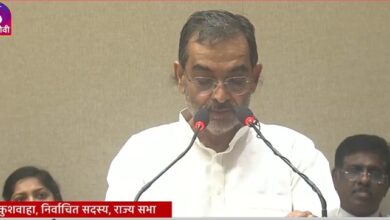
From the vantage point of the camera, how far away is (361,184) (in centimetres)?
169

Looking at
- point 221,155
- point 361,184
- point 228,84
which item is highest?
point 228,84

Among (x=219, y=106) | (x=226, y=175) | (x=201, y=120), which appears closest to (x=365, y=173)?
(x=226, y=175)

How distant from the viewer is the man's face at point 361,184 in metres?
1.68

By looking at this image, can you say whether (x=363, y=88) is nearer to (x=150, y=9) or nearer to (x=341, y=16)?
(x=341, y=16)

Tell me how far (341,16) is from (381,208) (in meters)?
0.58

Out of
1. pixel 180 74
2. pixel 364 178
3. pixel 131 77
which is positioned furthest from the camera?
pixel 131 77

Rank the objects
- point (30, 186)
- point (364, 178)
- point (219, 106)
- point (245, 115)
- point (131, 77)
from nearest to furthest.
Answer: point (245, 115)
point (219, 106)
point (30, 186)
point (364, 178)
point (131, 77)

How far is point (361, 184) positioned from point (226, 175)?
24.1 inches

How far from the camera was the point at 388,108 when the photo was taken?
6.26 ft

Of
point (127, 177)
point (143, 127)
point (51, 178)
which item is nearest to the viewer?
point (127, 177)

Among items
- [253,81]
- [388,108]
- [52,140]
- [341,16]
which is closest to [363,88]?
[388,108]

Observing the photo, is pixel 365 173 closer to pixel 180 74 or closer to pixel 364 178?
pixel 364 178

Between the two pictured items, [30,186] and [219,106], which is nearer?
[219,106]

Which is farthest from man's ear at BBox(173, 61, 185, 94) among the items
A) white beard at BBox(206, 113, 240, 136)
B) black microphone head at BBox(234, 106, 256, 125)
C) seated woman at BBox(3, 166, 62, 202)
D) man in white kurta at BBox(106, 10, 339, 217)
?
seated woman at BBox(3, 166, 62, 202)
